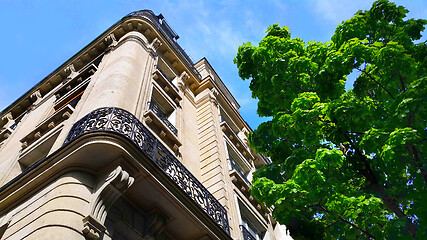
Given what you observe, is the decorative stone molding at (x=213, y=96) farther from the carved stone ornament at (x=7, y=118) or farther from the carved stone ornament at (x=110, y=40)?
the carved stone ornament at (x=7, y=118)

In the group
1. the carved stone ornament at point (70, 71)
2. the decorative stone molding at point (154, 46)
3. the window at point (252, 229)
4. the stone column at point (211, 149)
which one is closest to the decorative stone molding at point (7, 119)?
the carved stone ornament at point (70, 71)

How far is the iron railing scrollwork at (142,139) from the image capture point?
8109mm

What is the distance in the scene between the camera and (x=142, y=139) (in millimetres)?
8664

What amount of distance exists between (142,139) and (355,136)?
5.03 m

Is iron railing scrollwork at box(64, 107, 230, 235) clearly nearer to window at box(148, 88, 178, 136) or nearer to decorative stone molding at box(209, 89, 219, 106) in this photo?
window at box(148, 88, 178, 136)

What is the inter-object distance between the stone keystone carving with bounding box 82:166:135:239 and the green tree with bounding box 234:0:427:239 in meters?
3.11

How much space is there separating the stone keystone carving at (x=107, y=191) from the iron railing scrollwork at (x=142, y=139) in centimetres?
79

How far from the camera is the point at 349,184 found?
325 inches

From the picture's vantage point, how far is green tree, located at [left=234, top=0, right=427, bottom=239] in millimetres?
7035

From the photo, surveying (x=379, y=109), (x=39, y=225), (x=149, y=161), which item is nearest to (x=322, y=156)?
(x=379, y=109)

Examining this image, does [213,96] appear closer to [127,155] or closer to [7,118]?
[7,118]

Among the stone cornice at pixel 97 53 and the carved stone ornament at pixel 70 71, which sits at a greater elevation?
the stone cornice at pixel 97 53

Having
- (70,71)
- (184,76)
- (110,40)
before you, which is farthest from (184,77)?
(70,71)

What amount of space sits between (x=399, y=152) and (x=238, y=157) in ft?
33.8
